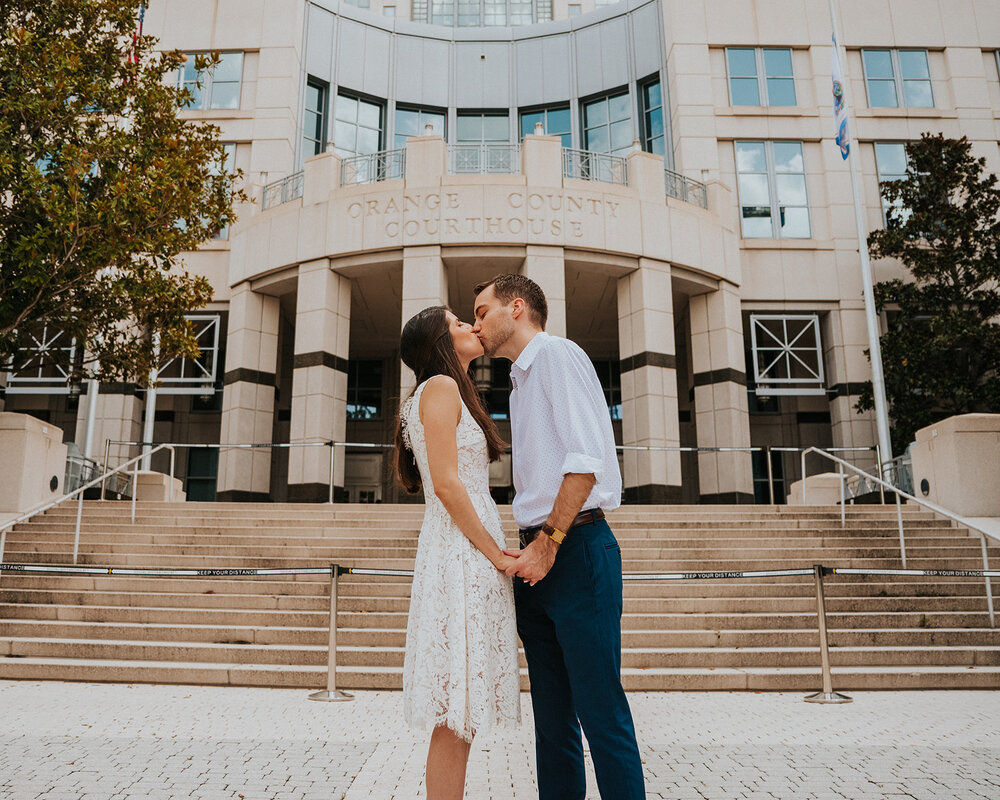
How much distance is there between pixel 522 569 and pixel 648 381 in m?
17.1

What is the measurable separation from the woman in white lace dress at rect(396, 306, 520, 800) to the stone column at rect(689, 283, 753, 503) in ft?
59.3

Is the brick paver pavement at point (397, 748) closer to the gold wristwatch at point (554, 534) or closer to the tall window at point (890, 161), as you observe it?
the gold wristwatch at point (554, 534)

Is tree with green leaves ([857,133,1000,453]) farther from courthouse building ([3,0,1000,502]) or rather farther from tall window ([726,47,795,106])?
tall window ([726,47,795,106])

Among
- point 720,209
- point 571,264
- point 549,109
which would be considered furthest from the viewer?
point 549,109

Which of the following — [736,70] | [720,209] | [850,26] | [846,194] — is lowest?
[720,209]

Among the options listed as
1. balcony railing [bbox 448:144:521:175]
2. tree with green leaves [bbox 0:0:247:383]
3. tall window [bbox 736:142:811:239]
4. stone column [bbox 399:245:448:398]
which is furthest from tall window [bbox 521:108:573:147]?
tree with green leaves [bbox 0:0:247:383]

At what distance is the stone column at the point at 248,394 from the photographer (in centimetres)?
2034

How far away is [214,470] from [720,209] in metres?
18.2

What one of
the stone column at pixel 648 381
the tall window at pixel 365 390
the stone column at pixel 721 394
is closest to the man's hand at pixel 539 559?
the stone column at pixel 648 381

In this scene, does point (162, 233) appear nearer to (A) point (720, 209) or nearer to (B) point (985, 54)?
(A) point (720, 209)

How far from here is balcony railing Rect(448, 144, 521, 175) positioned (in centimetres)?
1947

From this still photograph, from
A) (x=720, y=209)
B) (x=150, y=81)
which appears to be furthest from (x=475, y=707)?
(x=720, y=209)

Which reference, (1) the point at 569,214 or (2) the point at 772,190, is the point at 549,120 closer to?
(2) the point at 772,190

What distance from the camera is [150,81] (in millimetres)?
13109
